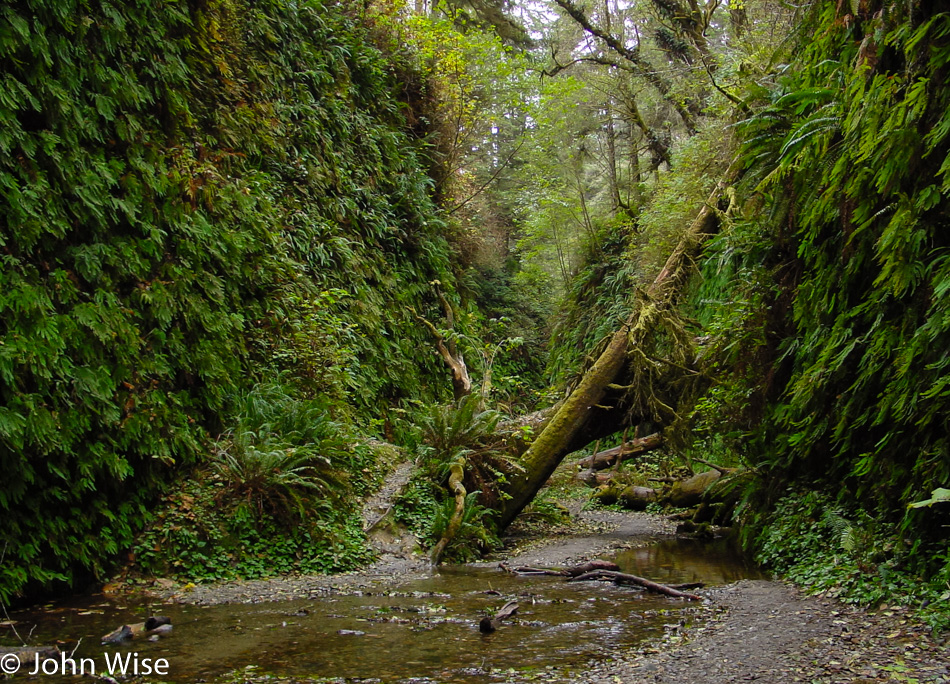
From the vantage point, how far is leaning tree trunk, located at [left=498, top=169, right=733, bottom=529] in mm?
8797

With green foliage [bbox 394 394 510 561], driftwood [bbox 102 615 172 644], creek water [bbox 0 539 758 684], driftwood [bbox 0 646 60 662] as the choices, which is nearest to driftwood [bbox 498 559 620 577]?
creek water [bbox 0 539 758 684]

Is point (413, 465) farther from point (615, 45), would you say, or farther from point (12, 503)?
point (615, 45)

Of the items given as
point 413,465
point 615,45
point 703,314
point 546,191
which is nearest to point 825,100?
point 703,314

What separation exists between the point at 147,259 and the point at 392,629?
4.65 meters

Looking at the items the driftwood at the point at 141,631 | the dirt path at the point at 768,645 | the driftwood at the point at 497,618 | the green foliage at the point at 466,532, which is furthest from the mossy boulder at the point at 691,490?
the driftwood at the point at 141,631

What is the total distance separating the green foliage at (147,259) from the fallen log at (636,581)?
398cm

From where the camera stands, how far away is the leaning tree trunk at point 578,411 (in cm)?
880

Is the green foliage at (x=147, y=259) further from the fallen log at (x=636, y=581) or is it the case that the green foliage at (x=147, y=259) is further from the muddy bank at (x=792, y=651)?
the muddy bank at (x=792, y=651)

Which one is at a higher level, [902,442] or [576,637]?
[902,442]

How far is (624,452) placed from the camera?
1233 centimetres

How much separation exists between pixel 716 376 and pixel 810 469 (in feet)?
7.98

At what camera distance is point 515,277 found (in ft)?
69.9

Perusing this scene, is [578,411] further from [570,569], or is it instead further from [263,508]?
[263,508]

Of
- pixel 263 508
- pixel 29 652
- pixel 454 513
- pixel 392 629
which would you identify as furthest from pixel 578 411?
pixel 29 652
